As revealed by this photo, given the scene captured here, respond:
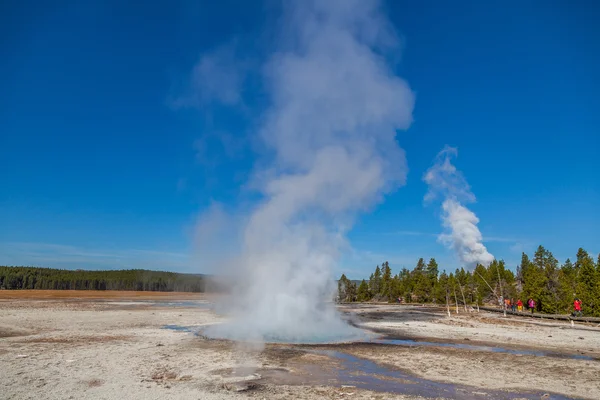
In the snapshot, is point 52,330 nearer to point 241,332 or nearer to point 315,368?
point 241,332

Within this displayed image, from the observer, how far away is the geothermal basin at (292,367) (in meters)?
10.2

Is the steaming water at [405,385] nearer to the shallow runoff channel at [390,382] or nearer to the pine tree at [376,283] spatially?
the shallow runoff channel at [390,382]

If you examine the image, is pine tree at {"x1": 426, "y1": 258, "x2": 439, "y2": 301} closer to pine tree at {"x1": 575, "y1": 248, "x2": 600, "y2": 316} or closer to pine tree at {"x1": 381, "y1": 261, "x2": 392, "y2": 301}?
pine tree at {"x1": 381, "y1": 261, "x2": 392, "y2": 301}

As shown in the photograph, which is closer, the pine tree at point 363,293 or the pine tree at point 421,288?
the pine tree at point 421,288

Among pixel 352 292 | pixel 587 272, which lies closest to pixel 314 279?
pixel 587 272

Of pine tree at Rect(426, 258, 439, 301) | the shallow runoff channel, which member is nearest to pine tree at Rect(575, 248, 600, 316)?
the shallow runoff channel

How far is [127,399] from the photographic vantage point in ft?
30.3

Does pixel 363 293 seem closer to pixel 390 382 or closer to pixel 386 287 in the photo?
pixel 386 287

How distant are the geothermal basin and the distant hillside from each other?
118344 millimetres

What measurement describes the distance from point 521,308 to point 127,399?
49.3 metres

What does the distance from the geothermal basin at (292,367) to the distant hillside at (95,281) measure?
4659 inches

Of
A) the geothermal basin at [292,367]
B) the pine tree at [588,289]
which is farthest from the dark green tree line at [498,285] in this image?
the geothermal basin at [292,367]

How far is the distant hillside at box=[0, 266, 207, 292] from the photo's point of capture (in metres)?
139

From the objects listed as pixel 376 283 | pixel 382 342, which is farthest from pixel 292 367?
pixel 376 283
